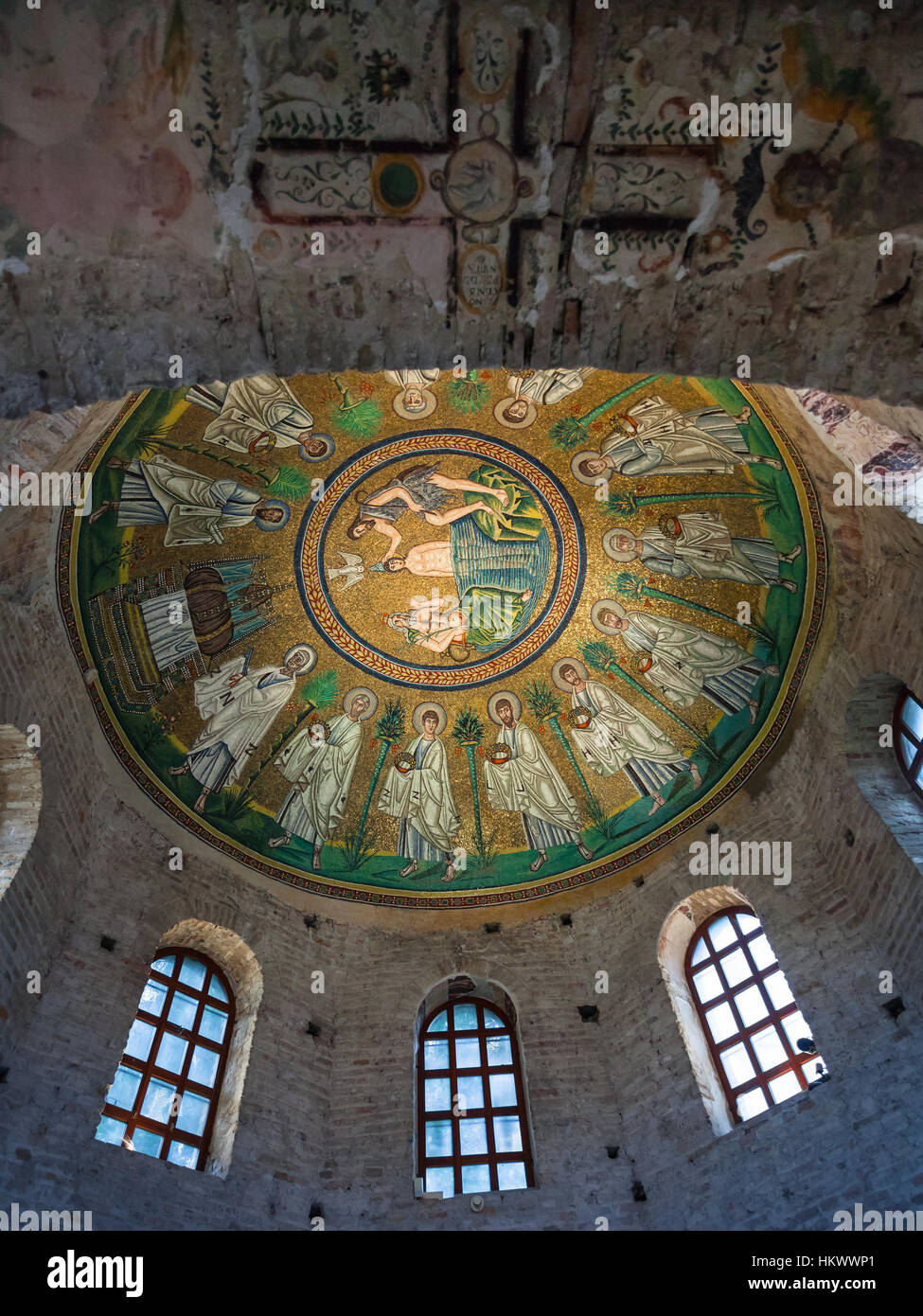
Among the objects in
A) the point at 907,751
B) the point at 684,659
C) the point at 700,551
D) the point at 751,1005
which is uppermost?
the point at 700,551

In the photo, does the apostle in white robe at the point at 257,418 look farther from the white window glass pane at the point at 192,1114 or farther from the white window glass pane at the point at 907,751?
the white window glass pane at the point at 907,751

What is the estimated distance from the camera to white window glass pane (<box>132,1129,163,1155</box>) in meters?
8.13

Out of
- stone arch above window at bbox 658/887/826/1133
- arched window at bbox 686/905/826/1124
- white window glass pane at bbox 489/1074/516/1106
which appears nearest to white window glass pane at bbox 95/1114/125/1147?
white window glass pane at bbox 489/1074/516/1106

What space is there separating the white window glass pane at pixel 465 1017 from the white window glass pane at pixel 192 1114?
2439 millimetres

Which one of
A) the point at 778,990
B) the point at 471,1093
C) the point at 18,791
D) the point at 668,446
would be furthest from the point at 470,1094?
the point at 668,446

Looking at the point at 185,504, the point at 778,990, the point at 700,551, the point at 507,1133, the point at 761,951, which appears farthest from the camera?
the point at 700,551

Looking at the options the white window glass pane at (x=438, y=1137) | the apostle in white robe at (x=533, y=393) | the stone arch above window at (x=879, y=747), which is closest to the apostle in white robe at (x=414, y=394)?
the apostle in white robe at (x=533, y=393)

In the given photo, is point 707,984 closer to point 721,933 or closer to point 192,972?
point 721,933

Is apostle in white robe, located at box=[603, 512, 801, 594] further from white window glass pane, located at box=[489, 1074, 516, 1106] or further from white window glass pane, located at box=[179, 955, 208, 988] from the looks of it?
white window glass pane, located at box=[179, 955, 208, 988]

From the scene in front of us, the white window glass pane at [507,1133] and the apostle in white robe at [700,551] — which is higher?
the apostle in white robe at [700,551]

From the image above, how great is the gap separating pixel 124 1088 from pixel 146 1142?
437mm

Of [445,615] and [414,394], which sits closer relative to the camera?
[414,394]

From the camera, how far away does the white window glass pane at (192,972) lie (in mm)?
9492

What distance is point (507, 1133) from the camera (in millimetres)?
9148
